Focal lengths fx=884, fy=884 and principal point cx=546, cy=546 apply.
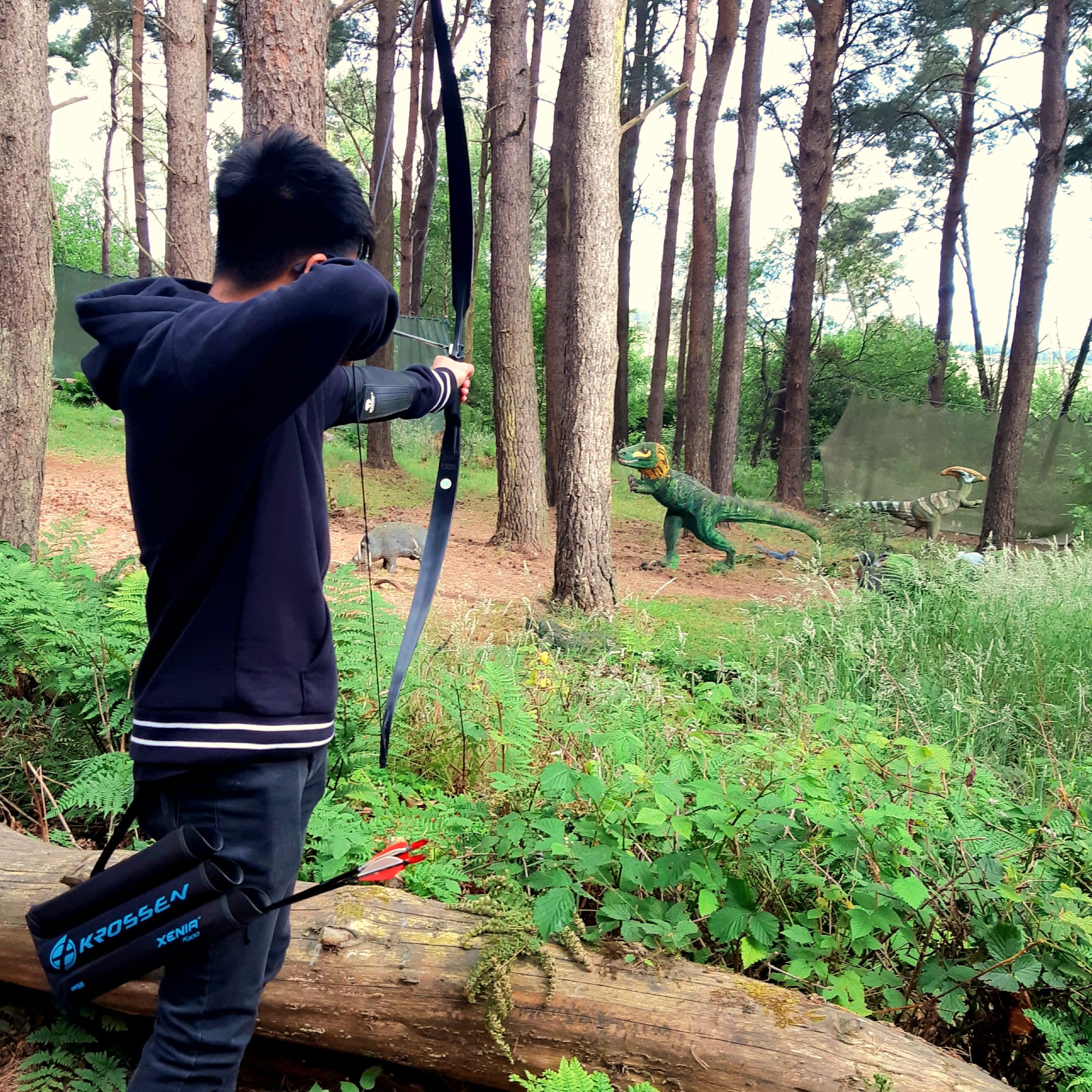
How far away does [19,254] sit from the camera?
4547mm

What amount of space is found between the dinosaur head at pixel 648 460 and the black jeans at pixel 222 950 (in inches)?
325

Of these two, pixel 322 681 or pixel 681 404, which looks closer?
pixel 322 681

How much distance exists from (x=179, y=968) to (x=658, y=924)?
1153mm

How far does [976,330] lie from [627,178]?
13813mm

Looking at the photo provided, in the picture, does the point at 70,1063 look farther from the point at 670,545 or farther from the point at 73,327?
the point at 73,327

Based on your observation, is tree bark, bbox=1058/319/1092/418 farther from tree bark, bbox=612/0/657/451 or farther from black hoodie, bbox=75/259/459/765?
black hoodie, bbox=75/259/459/765

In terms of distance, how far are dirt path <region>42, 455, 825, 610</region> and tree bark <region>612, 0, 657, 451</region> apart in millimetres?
6489

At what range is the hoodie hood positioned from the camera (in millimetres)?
1435

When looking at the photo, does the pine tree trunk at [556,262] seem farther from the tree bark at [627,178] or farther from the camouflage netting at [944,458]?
the camouflage netting at [944,458]

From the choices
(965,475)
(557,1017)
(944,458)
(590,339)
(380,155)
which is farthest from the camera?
(944,458)

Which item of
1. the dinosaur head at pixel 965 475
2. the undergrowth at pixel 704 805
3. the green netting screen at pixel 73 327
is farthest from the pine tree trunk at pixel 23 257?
the green netting screen at pixel 73 327

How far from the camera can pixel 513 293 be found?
9.42 metres

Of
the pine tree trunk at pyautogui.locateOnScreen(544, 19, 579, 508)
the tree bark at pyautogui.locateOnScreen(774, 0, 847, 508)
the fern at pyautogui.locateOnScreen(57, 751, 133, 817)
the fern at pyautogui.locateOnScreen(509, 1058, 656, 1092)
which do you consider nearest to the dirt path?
the pine tree trunk at pyautogui.locateOnScreen(544, 19, 579, 508)

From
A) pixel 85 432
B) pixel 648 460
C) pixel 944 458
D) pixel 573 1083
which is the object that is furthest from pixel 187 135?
pixel 944 458
